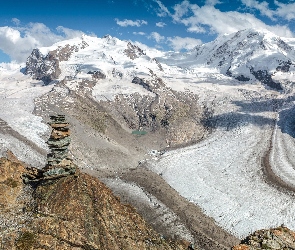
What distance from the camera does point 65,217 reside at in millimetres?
17078

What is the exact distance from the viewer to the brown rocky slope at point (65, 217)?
15.1 meters

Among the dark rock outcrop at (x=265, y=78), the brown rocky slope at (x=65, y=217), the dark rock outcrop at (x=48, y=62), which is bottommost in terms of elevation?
the dark rock outcrop at (x=48, y=62)

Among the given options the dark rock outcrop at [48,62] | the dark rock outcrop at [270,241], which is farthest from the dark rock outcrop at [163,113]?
the dark rock outcrop at [270,241]

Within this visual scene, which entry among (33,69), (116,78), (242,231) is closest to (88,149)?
(242,231)

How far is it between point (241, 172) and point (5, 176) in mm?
48794

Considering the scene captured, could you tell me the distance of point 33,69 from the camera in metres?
158

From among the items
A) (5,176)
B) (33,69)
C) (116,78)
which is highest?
(5,176)

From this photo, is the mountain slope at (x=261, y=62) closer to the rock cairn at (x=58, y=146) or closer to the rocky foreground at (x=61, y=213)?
the rock cairn at (x=58, y=146)

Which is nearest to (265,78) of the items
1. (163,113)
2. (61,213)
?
(163,113)

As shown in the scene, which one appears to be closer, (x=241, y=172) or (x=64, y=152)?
(x=64, y=152)

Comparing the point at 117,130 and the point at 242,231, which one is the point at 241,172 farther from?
the point at 117,130

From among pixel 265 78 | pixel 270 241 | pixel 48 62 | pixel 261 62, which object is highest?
pixel 270 241

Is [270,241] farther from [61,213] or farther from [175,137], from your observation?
[175,137]

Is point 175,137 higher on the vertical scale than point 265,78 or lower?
lower
